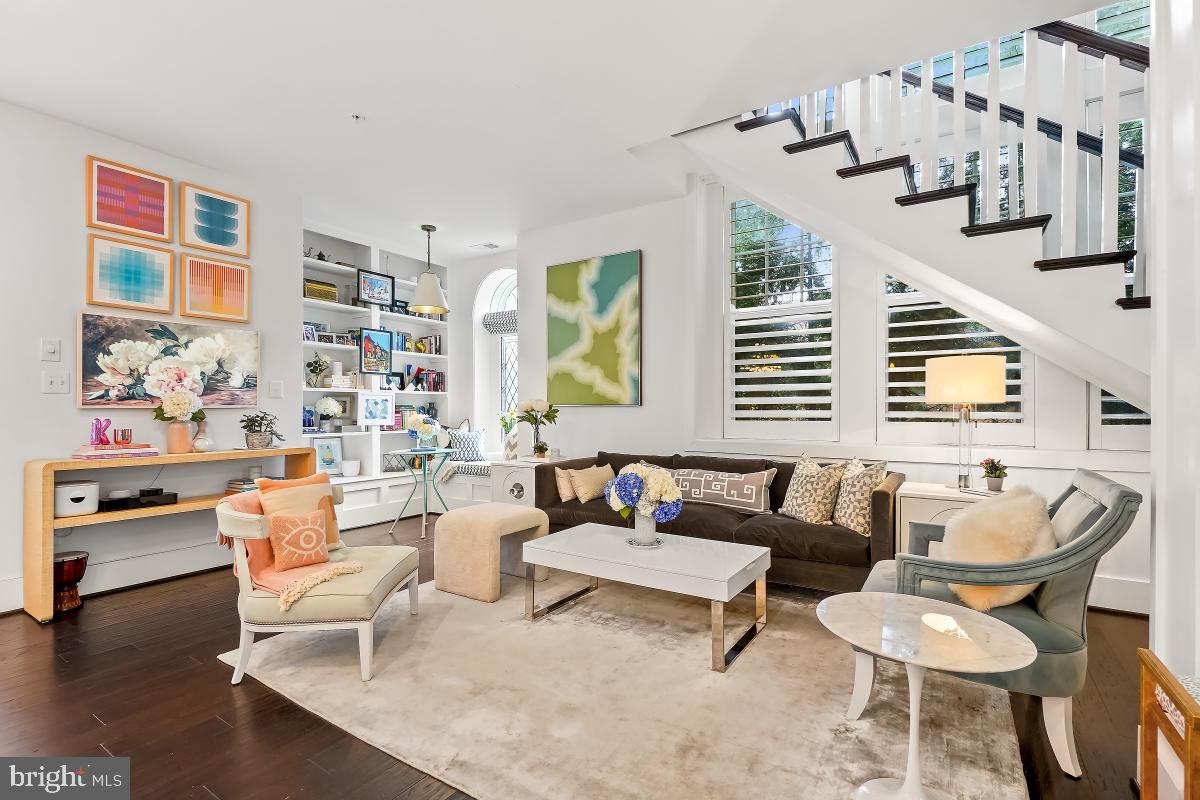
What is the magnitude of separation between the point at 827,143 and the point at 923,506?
2047mm

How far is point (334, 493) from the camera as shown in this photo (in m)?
3.01

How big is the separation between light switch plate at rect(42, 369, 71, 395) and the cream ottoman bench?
7.74 ft

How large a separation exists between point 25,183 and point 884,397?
17.8 feet

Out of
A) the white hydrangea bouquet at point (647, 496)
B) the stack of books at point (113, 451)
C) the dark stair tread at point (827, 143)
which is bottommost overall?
the white hydrangea bouquet at point (647, 496)

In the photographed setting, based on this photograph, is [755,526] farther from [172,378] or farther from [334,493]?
[172,378]

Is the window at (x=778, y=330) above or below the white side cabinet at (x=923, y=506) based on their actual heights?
above

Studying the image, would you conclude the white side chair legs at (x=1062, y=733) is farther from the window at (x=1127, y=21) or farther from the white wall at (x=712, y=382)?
the window at (x=1127, y=21)

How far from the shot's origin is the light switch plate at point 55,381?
3342 mm

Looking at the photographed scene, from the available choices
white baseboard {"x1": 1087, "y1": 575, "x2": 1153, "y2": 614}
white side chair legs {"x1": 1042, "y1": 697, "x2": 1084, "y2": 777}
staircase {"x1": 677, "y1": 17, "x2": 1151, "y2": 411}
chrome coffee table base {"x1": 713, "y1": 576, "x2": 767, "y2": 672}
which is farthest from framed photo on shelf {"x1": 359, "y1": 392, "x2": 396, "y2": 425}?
white baseboard {"x1": 1087, "y1": 575, "x2": 1153, "y2": 614}

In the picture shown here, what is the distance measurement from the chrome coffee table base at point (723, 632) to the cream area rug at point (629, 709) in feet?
Result: 0.14

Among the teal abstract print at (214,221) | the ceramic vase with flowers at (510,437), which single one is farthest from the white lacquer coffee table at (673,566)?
the teal abstract print at (214,221)

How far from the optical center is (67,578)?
3205 millimetres

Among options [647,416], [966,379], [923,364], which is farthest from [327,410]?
[966,379]

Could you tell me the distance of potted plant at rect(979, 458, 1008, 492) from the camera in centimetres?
318
